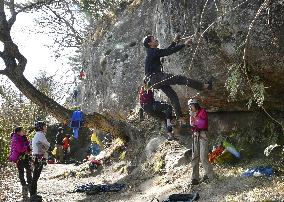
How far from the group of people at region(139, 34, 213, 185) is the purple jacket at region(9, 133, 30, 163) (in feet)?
10.1

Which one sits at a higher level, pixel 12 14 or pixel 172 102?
pixel 12 14

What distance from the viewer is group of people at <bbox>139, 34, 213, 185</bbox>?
8.05 metres

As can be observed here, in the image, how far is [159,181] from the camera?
937 cm

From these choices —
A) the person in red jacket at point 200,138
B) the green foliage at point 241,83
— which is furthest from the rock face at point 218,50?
the person in red jacket at point 200,138

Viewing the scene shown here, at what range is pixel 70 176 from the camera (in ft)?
41.5

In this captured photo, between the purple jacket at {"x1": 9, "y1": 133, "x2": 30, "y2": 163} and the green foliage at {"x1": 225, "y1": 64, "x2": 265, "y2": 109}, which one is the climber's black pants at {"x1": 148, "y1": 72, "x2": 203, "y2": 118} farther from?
the purple jacket at {"x1": 9, "y1": 133, "x2": 30, "y2": 163}

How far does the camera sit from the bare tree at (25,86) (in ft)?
40.0

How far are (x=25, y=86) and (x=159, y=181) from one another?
17.4 ft

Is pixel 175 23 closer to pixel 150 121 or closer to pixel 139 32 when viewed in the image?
pixel 150 121

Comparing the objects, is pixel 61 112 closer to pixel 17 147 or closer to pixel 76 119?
pixel 76 119

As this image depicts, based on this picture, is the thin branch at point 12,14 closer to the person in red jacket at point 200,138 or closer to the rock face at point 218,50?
the rock face at point 218,50

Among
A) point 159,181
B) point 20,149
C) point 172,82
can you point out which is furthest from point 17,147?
point 172,82

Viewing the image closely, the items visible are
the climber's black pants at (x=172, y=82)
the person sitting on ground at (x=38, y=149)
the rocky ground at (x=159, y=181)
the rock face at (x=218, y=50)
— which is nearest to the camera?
the rocky ground at (x=159, y=181)

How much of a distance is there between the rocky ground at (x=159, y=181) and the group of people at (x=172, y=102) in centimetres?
48
